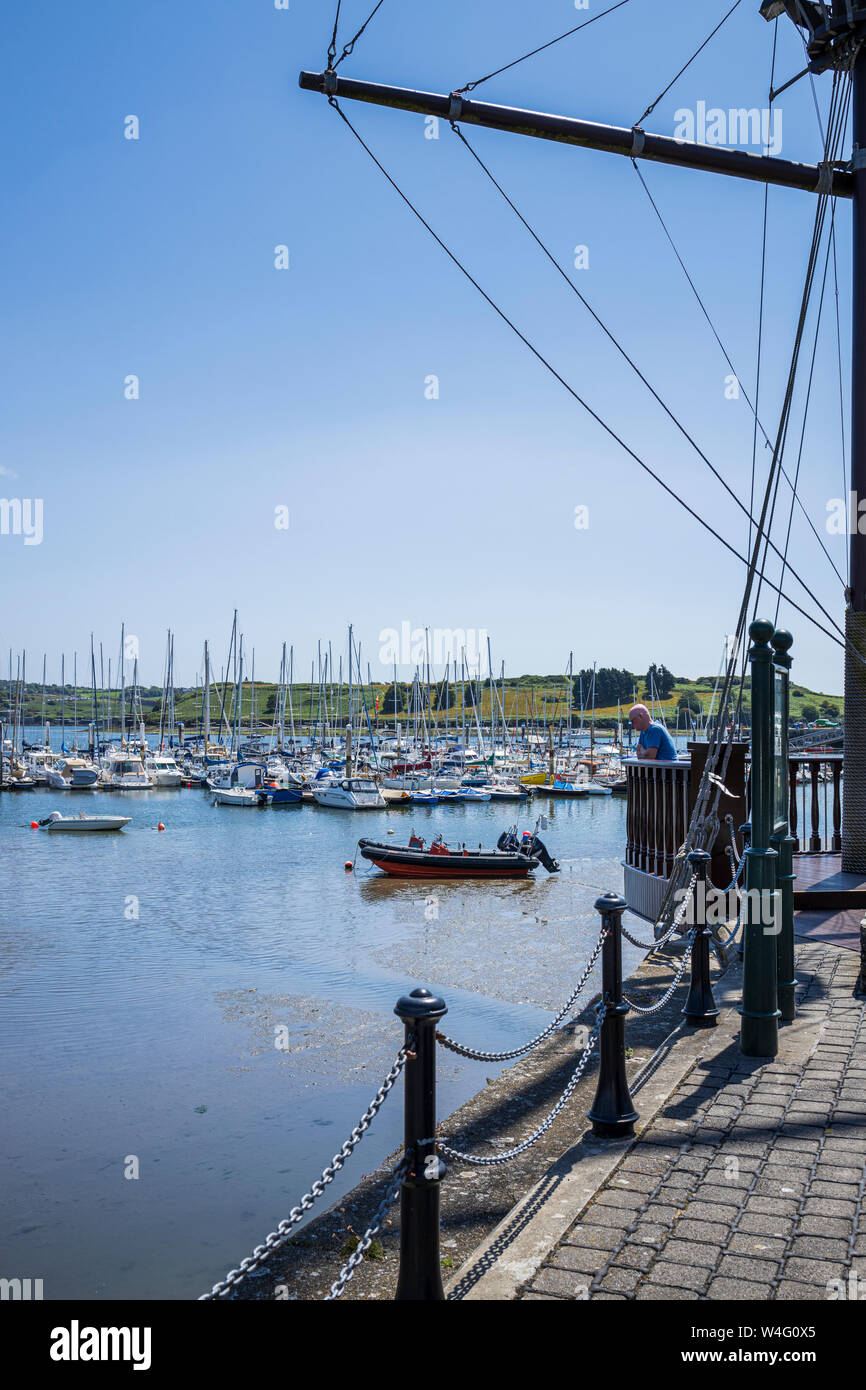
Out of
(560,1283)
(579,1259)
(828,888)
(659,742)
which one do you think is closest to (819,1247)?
(579,1259)

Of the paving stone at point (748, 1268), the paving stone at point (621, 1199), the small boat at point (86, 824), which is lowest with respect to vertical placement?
the small boat at point (86, 824)

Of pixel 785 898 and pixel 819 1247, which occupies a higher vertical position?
Result: pixel 785 898

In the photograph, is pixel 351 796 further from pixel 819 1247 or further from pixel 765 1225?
pixel 819 1247

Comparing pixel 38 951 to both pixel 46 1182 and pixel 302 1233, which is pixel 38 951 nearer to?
pixel 46 1182

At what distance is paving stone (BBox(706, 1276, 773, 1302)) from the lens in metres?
3.65

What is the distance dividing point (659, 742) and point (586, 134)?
620 centimetres

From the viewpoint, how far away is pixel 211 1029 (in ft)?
48.1

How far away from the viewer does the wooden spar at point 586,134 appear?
889cm

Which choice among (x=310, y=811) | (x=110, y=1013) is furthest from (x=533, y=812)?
(x=110, y=1013)

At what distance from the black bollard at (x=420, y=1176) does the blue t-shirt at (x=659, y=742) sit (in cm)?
843

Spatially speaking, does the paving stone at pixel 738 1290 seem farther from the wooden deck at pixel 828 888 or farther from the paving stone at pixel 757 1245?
the wooden deck at pixel 828 888

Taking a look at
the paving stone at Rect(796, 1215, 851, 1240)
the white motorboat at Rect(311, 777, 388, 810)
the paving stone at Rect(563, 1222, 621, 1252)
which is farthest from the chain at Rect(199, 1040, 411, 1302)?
the white motorboat at Rect(311, 777, 388, 810)

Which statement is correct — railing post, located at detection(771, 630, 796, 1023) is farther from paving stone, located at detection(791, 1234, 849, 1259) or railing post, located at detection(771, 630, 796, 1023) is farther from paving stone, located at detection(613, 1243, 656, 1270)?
paving stone, located at detection(613, 1243, 656, 1270)

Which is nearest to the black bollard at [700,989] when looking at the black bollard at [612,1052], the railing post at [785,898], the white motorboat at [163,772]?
the railing post at [785,898]
